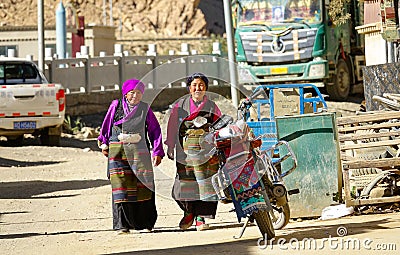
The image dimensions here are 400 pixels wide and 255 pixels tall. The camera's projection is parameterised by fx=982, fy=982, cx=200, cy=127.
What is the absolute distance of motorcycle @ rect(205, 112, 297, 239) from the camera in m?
8.45

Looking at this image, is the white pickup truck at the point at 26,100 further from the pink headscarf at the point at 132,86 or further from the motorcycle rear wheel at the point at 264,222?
the motorcycle rear wheel at the point at 264,222

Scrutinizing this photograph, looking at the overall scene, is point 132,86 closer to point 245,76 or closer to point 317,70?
point 317,70

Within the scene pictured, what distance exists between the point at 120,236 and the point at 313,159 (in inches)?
84.2

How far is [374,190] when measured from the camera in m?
10.1

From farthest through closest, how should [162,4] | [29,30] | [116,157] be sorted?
[162,4]
[29,30]
[116,157]

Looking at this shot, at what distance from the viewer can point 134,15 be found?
230ft

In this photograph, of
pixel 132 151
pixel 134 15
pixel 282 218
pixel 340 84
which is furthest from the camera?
pixel 134 15

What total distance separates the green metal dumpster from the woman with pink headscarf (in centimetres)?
141

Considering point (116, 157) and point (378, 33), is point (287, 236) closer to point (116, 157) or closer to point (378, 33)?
point (116, 157)

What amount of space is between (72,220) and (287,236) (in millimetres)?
3160

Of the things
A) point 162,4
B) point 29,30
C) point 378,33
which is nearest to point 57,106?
point 378,33

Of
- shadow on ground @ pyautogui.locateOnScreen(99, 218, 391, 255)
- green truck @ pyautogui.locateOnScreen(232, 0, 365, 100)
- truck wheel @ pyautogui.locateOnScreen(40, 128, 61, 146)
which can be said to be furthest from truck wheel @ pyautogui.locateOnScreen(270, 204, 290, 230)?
green truck @ pyautogui.locateOnScreen(232, 0, 365, 100)

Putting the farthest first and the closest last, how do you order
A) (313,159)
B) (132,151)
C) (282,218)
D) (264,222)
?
(313,159), (132,151), (282,218), (264,222)

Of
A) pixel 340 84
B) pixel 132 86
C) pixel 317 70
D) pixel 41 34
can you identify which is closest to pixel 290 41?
pixel 317 70
